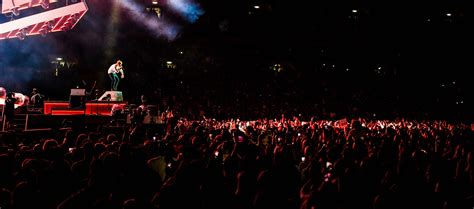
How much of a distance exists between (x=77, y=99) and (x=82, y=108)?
0.40m

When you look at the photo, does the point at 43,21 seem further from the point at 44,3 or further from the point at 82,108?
the point at 82,108

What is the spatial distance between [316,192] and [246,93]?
28.1 meters

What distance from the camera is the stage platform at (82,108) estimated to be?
1473cm

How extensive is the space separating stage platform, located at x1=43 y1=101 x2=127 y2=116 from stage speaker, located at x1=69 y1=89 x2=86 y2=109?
132 millimetres

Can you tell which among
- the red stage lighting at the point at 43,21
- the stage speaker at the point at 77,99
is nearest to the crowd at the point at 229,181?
the stage speaker at the point at 77,99

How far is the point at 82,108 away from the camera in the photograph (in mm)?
14625

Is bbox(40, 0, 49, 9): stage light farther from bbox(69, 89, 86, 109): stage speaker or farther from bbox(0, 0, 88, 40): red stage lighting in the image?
bbox(69, 89, 86, 109): stage speaker

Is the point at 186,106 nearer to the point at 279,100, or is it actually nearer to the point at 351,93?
the point at 279,100

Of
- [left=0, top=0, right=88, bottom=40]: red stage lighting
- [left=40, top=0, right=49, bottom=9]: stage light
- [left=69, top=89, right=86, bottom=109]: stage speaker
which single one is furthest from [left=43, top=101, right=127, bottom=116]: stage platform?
[left=0, top=0, right=88, bottom=40]: red stage lighting

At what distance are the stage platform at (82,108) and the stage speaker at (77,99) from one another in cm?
13

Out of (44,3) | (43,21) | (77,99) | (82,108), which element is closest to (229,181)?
(82,108)

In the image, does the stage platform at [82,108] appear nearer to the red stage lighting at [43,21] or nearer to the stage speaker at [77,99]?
the stage speaker at [77,99]

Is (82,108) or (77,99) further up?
(77,99)

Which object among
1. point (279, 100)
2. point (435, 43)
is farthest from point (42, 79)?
point (435, 43)
